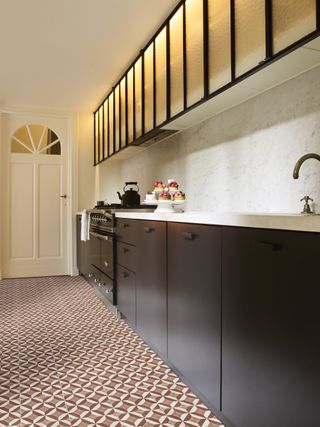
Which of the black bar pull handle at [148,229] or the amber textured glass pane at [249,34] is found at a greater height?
the amber textured glass pane at [249,34]

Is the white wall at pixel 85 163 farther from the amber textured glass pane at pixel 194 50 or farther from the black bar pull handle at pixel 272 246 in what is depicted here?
the black bar pull handle at pixel 272 246

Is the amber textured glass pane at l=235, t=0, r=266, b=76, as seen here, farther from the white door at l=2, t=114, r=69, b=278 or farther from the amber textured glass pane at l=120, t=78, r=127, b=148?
the white door at l=2, t=114, r=69, b=278

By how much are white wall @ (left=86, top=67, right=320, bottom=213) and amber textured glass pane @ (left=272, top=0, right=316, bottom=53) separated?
0.38 meters

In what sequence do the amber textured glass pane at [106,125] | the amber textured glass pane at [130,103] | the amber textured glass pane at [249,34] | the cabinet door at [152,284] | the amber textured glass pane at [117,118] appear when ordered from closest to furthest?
the amber textured glass pane at [249,34] < the cabinet door at [152,284] < the amber textured glass pane at [130,103] < the amber textured glass pane at [117,118] < the amber textured glass pane at [106,125]

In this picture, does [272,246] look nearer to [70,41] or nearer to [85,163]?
[70,41]

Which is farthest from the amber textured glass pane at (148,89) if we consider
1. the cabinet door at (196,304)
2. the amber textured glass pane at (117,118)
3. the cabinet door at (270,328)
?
the cabinet door at (270,328)

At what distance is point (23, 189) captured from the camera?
16.8 feet

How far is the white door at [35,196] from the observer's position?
505 cm

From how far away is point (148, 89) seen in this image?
3066 mm

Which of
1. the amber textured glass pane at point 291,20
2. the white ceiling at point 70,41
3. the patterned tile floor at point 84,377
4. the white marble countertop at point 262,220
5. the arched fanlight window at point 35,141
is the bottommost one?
the patterned tile floor at point 84,377

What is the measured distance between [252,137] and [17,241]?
383cm

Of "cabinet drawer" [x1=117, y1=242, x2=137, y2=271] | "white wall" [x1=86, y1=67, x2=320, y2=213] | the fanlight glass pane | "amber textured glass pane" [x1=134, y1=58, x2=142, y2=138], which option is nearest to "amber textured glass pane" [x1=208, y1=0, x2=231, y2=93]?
"white wall" [x1=86, y1=67, x2=320, y2=213]

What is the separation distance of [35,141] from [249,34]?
4.07 m

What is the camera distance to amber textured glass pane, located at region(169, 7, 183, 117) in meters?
2.45
